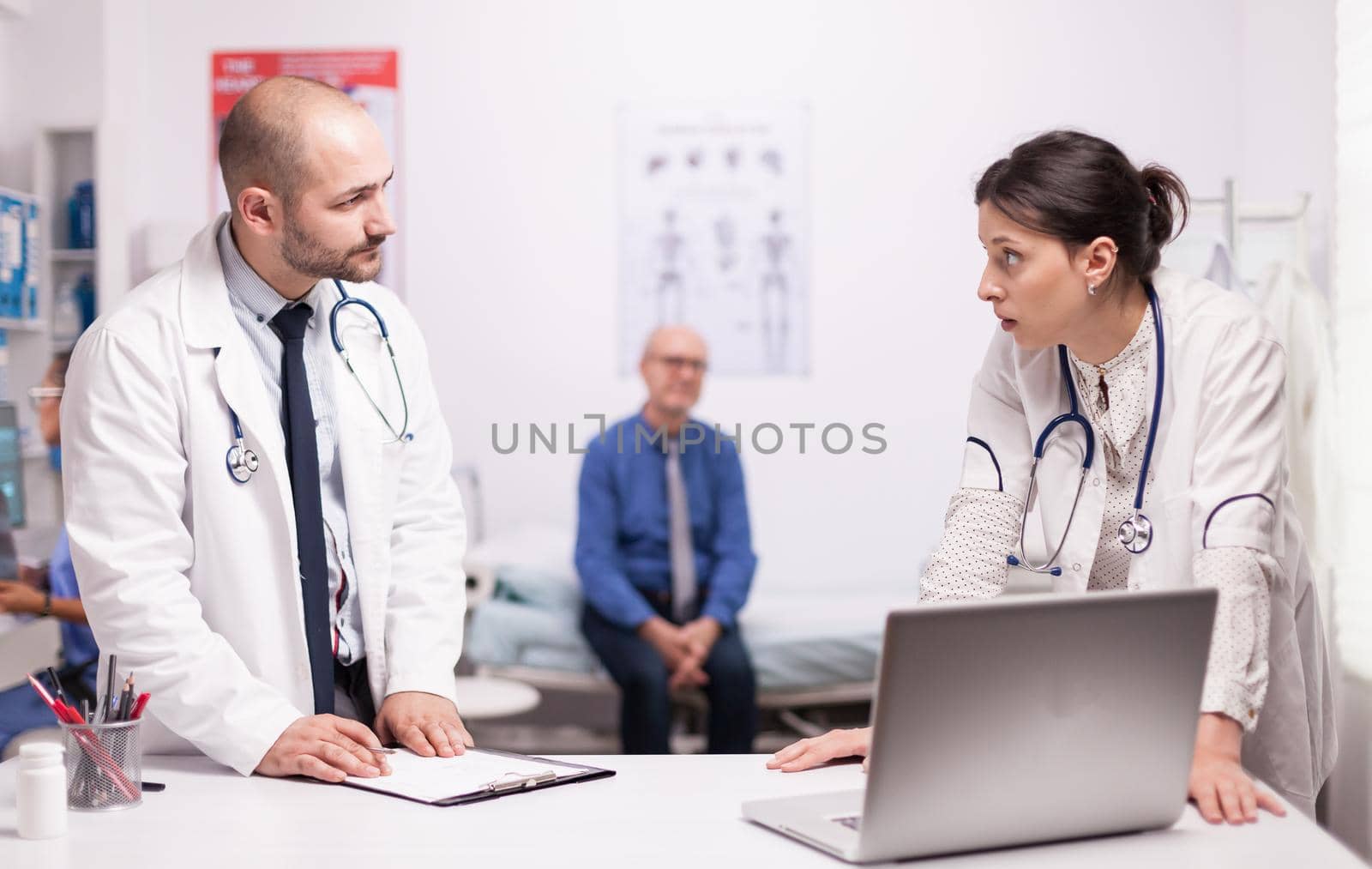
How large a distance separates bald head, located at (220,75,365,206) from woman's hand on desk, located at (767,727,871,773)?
3.15 feet

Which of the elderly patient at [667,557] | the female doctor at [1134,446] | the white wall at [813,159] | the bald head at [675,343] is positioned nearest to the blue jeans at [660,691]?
the elderly patient at [667,557]

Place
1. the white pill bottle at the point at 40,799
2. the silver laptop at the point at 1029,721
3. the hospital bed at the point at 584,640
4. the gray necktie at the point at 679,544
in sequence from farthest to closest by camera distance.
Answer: the gray necktie at the point at 679,544
the hospital bed at the point at 584,640
the white pill bottle at the point at 40,799
the silver laptop at the point at 1029,721

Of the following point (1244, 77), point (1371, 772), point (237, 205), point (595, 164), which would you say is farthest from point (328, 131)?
point (1244, 77)

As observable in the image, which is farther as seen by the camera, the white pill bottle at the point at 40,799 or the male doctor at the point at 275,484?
the male doctor at the point at 275,484

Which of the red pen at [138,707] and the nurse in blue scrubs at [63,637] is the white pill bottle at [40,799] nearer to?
the red pen at [138,707]

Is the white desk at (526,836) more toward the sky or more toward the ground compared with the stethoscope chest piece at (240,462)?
more toward the ground

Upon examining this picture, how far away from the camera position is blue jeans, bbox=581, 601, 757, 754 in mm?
3639

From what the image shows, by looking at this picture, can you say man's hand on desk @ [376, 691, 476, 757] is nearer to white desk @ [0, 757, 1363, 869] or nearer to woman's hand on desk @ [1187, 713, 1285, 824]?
white desk @ [0, 757, 1363, 869]

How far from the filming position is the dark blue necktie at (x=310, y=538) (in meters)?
1.66

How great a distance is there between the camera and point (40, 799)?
1.18 meters

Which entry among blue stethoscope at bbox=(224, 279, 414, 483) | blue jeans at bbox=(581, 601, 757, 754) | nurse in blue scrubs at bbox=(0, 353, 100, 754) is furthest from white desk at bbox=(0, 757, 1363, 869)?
blue jeans at bbox=(581, 601, 757, 754)

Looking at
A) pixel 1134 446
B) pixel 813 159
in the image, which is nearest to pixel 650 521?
pixel 813 159

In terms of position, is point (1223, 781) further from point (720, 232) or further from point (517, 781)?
point (720, 232)

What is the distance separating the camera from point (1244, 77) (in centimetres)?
385
